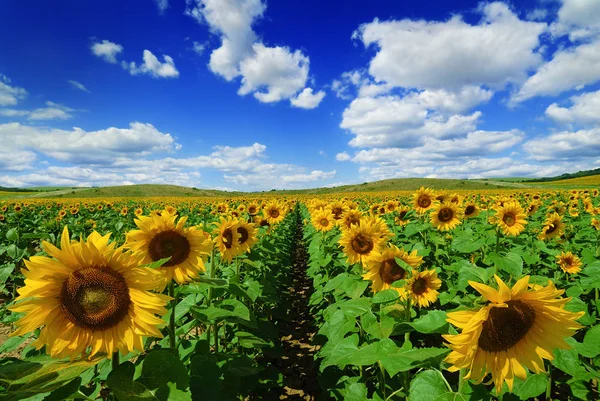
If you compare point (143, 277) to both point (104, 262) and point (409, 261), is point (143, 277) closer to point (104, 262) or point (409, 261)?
point (104, 262)

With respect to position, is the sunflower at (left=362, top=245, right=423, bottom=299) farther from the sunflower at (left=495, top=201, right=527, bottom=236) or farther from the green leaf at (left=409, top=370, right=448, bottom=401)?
the sunflower at (left=495, top=201, right=527, bottom=236)

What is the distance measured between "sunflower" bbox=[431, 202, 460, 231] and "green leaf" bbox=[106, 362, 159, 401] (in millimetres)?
6735

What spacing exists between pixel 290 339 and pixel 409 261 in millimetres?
4328

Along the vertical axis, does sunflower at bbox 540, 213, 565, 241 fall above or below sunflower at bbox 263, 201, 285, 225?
below

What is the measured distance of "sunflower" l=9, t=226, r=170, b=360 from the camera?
6.21 feet

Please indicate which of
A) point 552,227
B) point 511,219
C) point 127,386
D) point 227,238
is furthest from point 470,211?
point 127,386

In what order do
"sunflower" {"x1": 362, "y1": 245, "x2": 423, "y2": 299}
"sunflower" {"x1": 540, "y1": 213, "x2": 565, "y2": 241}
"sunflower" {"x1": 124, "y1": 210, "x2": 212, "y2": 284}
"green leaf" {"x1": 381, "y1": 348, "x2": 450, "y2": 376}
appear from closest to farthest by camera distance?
"green leaf" {"x1": 381, "y1": 348, "x2": 450, "y2": 376} < "sunflower" {"x1": 124, "y1": 210, "x2": 212, "y2": 284} < "sunflower" {"x1": 362, "y1": 245, "x2": 423, "y2": 299} < "sunflower" {"x1": 540, "y1": 213, "x2": 565, "y2": 241}

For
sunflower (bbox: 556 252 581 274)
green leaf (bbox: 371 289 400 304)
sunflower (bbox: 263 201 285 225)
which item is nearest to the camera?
green leaf (bbox: 371 289 400 304)

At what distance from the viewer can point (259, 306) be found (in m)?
7.35

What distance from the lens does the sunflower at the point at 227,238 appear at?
176 inches

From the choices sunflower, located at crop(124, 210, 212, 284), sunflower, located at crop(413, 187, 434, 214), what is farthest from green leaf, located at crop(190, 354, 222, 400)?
sunflower, located at crop(413, 187, 434, 214)

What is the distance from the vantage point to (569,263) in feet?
22.8

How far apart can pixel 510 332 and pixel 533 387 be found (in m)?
1.65

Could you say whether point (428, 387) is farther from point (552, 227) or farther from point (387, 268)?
point (552, 227)
